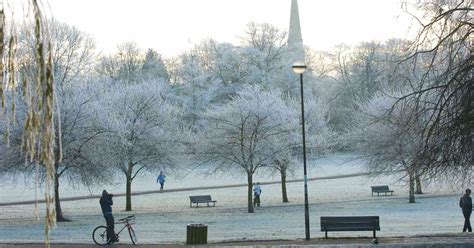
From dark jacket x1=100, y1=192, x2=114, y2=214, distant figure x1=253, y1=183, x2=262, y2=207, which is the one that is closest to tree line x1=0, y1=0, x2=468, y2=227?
distant figure x1=253, y1=183, x2=262, y2=207

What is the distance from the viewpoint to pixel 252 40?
8781cm

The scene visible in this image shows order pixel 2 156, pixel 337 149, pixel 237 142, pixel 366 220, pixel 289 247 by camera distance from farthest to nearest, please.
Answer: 1. pixel 337 149
2. pixel 237 142
3. pixel 2 156
4. pixel 366 220
5. pixel 289 247

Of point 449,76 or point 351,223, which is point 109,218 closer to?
point 351,223

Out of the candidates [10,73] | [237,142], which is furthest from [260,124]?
[10,73]

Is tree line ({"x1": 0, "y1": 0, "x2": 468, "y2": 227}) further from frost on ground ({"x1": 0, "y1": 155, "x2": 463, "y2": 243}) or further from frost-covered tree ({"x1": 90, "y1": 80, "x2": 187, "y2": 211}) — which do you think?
frost on ground ({"x1": 0, "y1": 155, "x2": 463, "y2": 243})

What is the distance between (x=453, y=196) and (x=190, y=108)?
4032 centimetres

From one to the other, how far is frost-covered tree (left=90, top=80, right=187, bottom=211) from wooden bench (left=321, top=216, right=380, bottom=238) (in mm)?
15934

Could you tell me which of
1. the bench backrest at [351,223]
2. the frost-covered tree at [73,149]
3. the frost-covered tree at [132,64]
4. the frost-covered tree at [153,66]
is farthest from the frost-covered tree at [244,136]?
the frost-covered tree at [153,66]

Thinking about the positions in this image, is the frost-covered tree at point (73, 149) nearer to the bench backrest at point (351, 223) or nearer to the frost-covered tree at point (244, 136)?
the frost-covered tree at point (244, 136)

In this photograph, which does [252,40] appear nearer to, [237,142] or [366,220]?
[237,142]

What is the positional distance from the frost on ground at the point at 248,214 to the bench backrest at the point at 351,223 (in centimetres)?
231

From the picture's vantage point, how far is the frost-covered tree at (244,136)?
137ft

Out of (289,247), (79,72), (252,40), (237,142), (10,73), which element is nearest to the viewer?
(10,73)

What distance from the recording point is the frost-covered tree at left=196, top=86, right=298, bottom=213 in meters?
41.7
